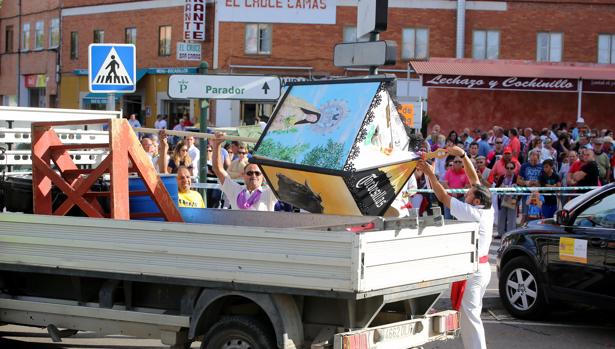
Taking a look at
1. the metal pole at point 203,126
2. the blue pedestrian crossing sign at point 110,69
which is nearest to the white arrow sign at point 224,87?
the metal pole at point 203,126

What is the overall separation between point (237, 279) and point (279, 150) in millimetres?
1670

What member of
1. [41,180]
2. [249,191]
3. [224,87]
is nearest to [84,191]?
[41,180]

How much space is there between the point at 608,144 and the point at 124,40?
30.8 meters

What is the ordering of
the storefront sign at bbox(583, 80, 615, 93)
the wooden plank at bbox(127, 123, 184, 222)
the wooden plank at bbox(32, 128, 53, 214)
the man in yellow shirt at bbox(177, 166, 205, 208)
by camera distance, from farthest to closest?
the storefront sign at bbox(583, 80, 615, 93), the man in yellow shirt at bbox(177, 166, 205, 208), the wooden plank at bbox(32, 128, 53, 214), the wooden plank at bbox(127, 123, 184, 222)

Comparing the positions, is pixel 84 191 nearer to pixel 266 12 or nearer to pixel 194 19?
pixel 266 12

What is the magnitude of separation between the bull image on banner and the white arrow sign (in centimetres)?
365

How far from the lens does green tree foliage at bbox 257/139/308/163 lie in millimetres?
7656

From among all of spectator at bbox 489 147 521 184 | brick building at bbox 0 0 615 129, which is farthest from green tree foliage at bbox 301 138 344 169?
brick building at bbox 0 0 615 129

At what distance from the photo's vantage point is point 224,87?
463 inches

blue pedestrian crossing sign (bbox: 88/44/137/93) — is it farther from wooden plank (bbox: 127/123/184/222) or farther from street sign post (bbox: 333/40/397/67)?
wooden plank (bbox: 127/123/184/222)

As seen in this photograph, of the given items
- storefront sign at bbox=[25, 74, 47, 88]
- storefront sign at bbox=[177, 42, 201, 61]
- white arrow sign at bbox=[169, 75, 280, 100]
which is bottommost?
white arrow sign at bbox=[169, 75, 280, 100]

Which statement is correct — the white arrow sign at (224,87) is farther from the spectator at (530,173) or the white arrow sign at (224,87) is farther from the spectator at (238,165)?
the spectator at (530,173)

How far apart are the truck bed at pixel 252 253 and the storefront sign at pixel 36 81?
1834 inches

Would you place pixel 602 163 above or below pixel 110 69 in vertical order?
below
